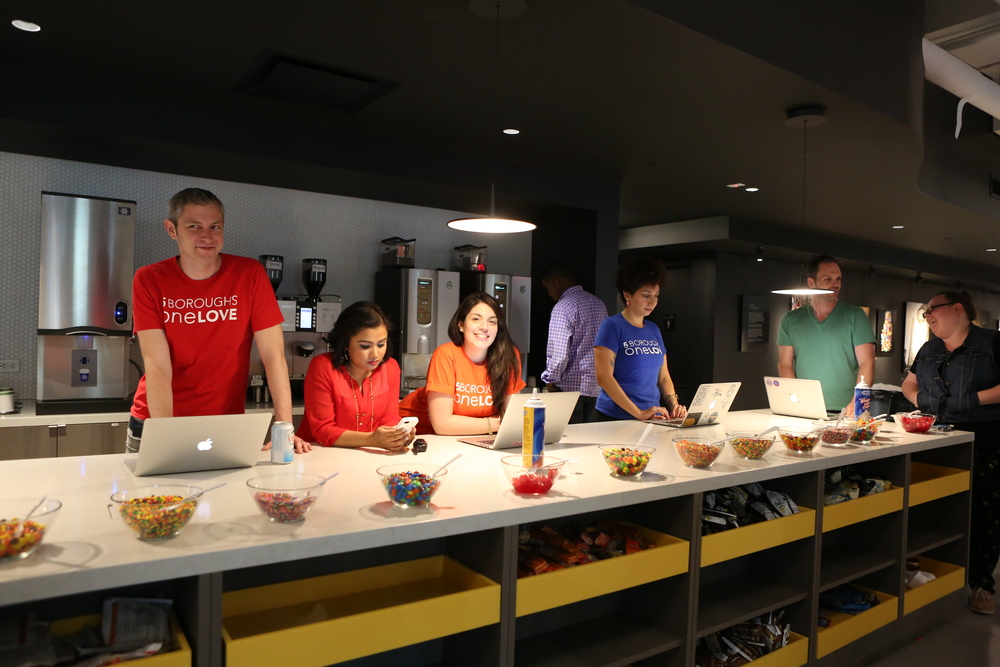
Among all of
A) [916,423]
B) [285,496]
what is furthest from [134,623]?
[916,423]

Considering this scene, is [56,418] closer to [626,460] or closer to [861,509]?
[626,460]

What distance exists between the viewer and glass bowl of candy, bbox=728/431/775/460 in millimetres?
2463

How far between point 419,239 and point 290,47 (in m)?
3.16

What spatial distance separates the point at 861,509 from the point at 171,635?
264cm

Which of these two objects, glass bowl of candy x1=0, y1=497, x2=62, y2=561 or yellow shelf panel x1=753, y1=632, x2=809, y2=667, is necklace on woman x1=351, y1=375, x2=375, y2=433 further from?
yellow shelf panel x1=753, y1=632, x2=809, y2=667

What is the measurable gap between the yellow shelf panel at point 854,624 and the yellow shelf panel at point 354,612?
169cm

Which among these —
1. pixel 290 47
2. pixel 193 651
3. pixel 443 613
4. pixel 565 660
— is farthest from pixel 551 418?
pixel 290 47

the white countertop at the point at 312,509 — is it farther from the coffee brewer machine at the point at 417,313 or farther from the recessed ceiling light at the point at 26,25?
the coffee brewer machine at the point at 417,313

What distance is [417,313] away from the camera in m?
5.32

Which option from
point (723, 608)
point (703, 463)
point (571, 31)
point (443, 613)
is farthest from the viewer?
point (571, 31)

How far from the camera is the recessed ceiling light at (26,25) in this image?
262cm

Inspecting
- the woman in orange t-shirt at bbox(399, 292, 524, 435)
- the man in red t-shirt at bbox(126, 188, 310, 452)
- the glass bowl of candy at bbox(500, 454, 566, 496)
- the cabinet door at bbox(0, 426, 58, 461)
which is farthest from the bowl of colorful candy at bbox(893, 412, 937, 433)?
the cabinet door at bbox(0, 426, 58, 461)

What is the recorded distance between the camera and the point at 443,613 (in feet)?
5.41

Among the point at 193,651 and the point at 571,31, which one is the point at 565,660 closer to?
the point at 193,651
